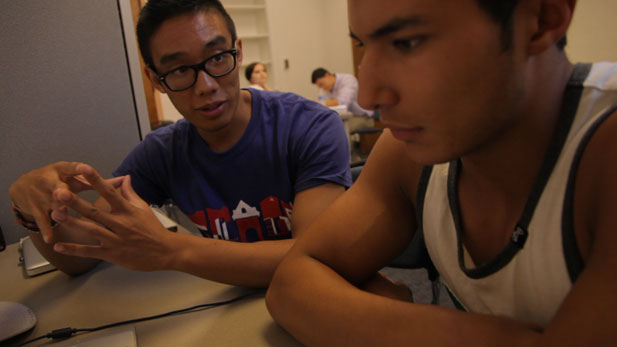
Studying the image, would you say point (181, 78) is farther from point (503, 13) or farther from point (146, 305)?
point (503, 13)

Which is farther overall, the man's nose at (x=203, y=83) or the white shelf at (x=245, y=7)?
the white shelf at (x=245, y=7)

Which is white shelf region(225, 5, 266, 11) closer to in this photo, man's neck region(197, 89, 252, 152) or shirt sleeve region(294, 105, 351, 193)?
man's neck region(197, 89, 252, 152)

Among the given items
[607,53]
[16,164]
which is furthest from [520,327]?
[607,53]

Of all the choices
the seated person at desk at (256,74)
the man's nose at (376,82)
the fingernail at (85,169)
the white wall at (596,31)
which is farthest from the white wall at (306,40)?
the man's nose at (376,82)

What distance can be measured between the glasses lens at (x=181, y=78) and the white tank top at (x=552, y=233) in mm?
833

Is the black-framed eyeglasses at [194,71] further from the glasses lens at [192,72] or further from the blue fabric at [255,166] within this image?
the blue fabric at [255,166]

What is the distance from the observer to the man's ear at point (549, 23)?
450 mm

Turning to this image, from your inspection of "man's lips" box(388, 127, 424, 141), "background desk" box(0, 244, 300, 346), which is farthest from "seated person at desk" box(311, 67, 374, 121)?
"man's lips" box(388, 127, 424, 141)

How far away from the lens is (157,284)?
0.89m

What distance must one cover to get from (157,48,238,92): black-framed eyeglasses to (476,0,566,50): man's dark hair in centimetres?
78

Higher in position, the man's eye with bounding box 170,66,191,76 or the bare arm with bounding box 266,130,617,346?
the man's eye with bounding box 170,66,191,76

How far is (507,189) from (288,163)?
2.13ft

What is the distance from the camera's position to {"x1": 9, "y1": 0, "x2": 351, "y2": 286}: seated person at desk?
0.82 meters

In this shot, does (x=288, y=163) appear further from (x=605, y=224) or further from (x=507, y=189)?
(x=605, y=224)
